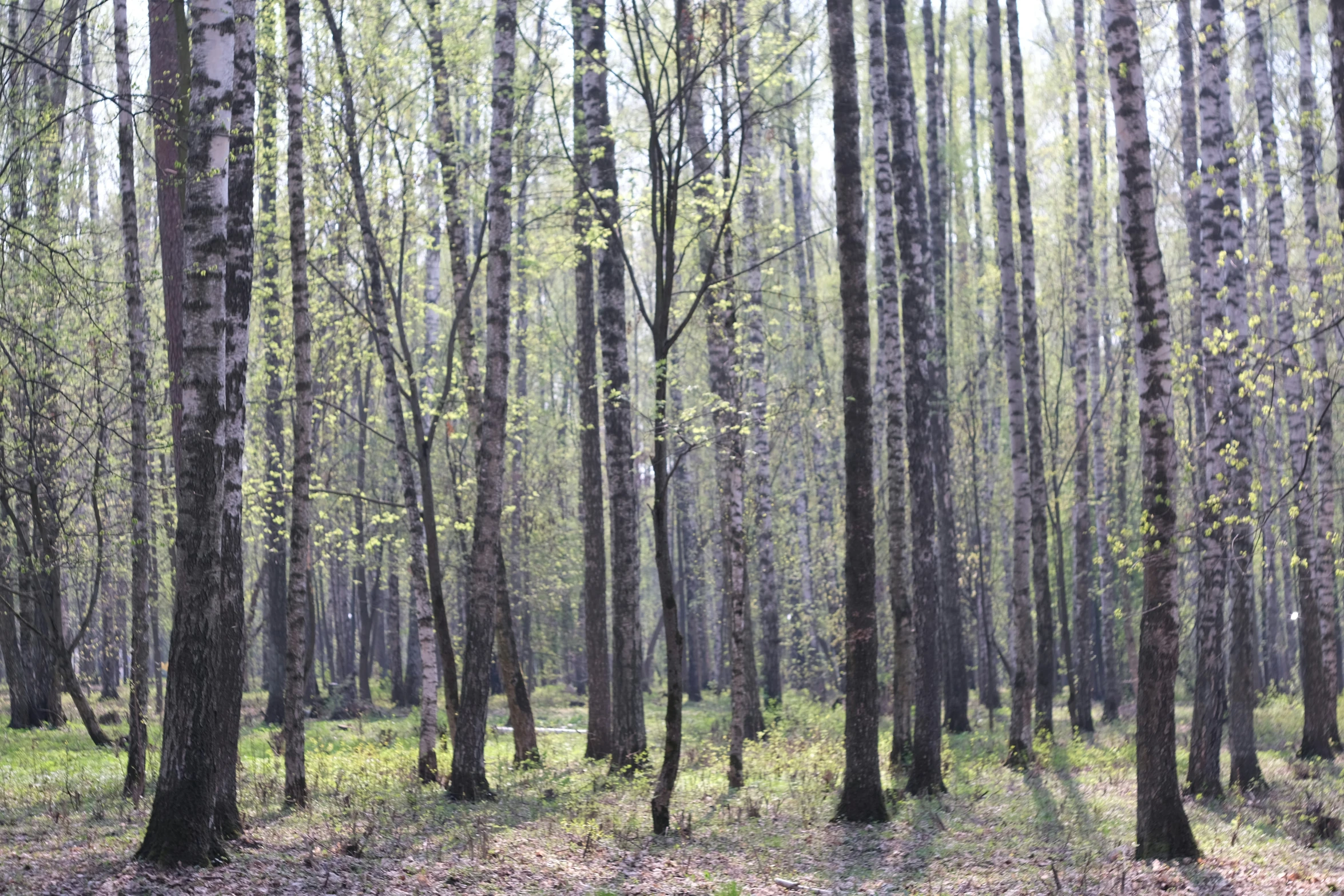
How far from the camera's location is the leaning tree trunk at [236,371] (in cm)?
823

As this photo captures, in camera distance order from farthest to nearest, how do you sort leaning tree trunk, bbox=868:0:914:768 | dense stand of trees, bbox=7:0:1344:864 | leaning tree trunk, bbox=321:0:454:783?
leaning tree trunk, bbox=868:0:914:768 → leaning tree trunk, bbox=321:0:454:783 → dense stand of trees, bbox=7:0:1344:864

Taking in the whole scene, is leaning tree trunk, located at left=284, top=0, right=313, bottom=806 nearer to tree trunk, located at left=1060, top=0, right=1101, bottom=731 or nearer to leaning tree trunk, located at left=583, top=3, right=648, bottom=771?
leaning tree trunk, located at left=583, top=3, right=648, bottom=771

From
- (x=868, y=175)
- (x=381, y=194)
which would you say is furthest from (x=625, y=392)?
(x=868, y=175)

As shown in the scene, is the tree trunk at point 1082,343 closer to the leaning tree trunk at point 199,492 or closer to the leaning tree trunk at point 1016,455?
the leaning tree trunk at point 1016,455

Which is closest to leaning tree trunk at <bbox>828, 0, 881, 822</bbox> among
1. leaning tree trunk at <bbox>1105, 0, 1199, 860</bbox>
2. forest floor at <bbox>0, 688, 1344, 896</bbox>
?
forest floor at <bbox>0, 688, 1344, 896</bbox>

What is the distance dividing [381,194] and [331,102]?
5.00 feet

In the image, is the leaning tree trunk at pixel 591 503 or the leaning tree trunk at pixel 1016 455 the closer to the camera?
the leaning tree trunk at pixel 591 503

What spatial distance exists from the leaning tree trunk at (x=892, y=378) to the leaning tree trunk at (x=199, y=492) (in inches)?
300

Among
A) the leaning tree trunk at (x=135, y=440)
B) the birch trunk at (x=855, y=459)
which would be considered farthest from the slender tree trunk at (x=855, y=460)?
the leaning tree trunk at (x=135, y=440)

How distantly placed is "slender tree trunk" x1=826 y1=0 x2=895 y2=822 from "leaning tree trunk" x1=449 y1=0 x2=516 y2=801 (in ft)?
12.1

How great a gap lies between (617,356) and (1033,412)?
785 centimetres

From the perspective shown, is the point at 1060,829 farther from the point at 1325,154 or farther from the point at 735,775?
the point at 1325,154

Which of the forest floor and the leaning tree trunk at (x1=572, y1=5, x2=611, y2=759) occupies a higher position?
the leaning tree trunk at (x1=572, y1=5, x2=611, y2=759)

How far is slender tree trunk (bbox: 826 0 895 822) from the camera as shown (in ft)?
35.4
